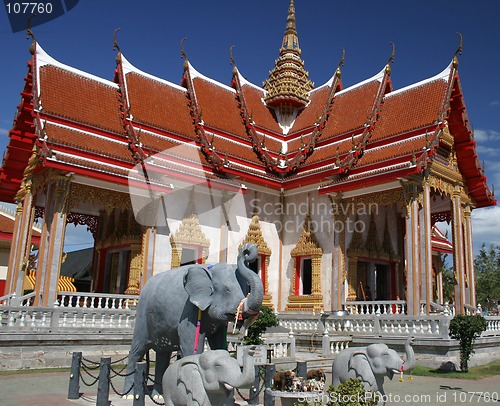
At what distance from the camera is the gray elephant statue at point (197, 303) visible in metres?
5.51

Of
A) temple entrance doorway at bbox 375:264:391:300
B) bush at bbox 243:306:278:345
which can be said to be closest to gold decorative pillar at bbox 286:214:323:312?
temple entrance doorway at bbox 375:264:391:300

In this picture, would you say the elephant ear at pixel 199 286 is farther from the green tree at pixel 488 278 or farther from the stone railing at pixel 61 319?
the green tree at pixel 488 278

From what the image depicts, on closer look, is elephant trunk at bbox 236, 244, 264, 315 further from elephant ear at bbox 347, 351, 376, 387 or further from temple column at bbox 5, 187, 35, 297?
temple column at bbox 5, 187, 35, 297

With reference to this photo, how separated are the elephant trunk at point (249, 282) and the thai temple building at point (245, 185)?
8.16 metres

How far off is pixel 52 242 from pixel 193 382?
8.89 meters

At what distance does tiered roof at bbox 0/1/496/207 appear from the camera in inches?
560

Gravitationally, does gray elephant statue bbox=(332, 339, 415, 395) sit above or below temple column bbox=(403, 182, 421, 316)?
below

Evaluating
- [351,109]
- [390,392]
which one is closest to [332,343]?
[390,392]

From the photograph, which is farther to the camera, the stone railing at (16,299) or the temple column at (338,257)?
the temple column at (338,257)

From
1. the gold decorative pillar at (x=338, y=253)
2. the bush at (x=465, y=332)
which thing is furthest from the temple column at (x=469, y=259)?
the bush at (x=465, y=332)

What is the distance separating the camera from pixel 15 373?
965 centimetres

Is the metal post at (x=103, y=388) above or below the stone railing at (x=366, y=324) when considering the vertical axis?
below

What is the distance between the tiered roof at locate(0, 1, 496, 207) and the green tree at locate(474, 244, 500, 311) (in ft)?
98.8

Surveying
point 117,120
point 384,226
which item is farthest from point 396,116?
point 117,120
